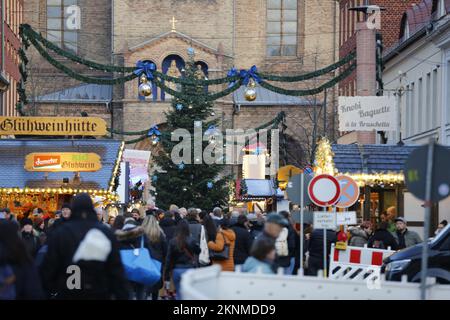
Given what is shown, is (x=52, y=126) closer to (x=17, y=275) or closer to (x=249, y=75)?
(x=249, y=75)

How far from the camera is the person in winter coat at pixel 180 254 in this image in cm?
1755

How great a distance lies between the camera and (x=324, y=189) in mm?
19891

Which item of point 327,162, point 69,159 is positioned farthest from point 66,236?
point 69,159

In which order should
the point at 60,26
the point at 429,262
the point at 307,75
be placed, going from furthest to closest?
the point at 60,26, the point at 307,75, the point at 429,262

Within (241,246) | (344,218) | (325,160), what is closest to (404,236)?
(344,218)

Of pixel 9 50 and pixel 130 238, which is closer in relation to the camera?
pixel 130 238

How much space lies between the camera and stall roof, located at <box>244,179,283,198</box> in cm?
4572

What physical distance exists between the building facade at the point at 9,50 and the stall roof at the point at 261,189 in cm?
921

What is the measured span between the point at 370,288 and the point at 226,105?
66.8m

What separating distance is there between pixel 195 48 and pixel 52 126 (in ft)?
136

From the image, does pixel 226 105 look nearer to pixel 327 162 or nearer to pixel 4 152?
pixel 4 152

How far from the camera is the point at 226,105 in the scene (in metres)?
77.2

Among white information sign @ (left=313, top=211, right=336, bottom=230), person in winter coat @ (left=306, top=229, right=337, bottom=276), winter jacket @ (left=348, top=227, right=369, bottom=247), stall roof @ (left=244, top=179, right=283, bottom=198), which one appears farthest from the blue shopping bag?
stall roof @ (left=244, top=179, right=283, bottom=198)

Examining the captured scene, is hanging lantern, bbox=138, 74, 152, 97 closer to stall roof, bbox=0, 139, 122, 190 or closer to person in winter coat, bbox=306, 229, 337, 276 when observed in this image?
stall roof, bbox=0, 139, 122, 190
